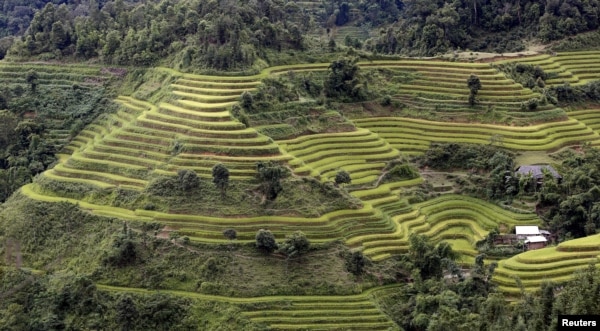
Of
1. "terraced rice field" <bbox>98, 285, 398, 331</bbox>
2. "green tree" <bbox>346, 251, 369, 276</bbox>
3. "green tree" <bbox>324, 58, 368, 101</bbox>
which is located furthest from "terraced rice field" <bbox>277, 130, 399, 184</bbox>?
"terraced rice field" <bbox>98, 285, 398, 331</bbox>

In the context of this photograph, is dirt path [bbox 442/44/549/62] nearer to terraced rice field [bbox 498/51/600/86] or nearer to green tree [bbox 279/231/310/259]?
terraced rice field [bbox 498/51/600/86]

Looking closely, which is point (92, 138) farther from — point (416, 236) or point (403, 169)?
point (416, 236)

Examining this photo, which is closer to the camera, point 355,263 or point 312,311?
point 312,311

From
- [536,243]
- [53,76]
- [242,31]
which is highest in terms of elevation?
[242,31]

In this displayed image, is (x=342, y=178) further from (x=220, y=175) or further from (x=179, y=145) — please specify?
(x=179, y=145)

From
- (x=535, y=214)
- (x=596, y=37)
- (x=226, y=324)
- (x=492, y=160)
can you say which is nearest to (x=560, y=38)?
(x=596, y=37)

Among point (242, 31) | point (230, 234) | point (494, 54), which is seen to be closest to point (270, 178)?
point (230, 234)

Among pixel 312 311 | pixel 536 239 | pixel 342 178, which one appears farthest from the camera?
pixel 342 178

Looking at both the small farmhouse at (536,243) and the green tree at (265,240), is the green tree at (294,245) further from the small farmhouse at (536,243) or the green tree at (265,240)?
the small farmhouse at (536,243)
